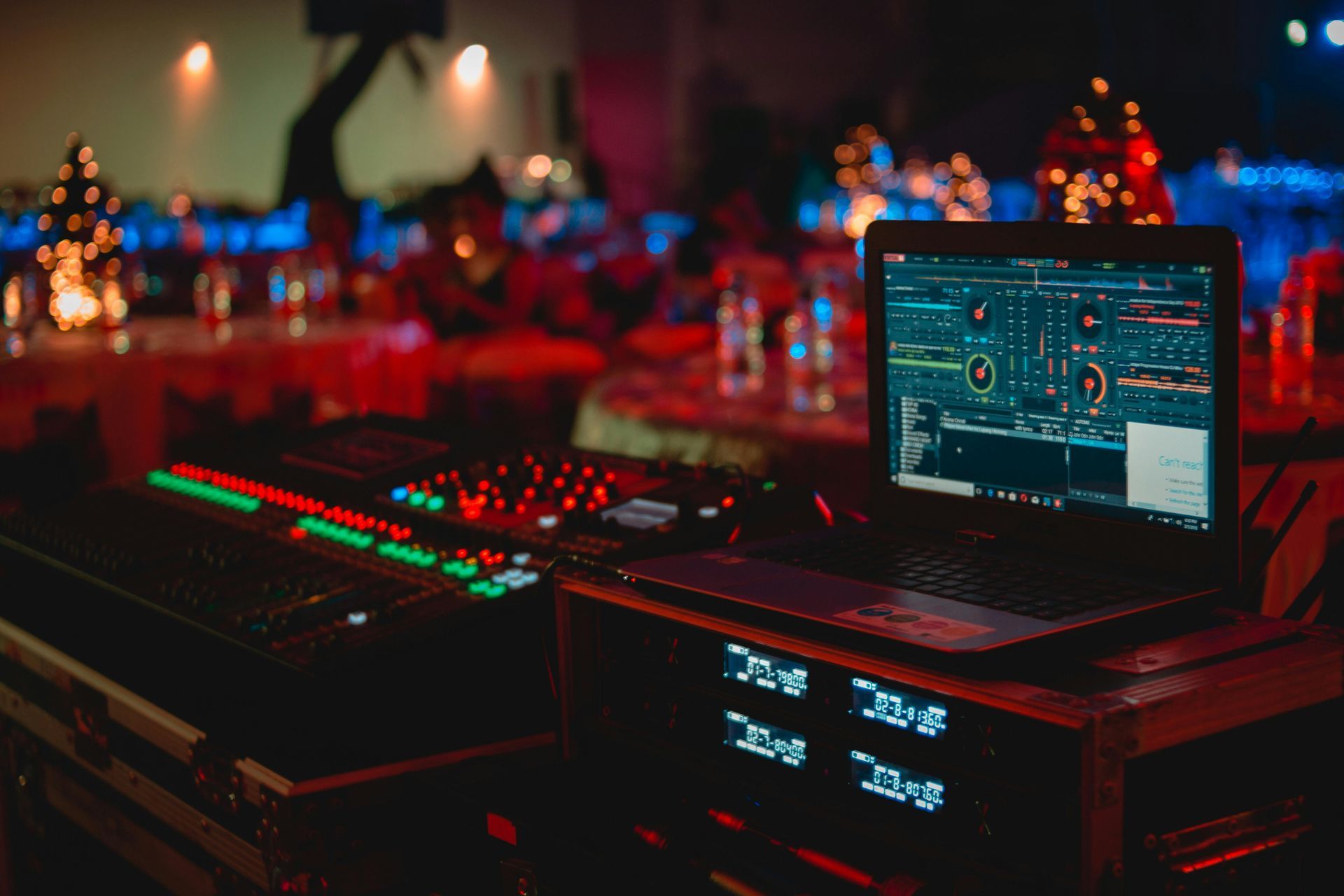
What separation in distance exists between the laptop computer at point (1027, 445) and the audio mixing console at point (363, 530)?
0.22 metres

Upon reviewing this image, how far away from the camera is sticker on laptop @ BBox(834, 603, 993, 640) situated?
3.09ft

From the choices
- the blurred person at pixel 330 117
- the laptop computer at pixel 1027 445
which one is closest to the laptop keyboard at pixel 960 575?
the laptop computer at pixel 1027 445

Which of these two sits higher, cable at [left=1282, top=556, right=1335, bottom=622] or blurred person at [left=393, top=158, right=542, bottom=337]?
blurred person at [left=393, top=158, right=542, bottom=337]

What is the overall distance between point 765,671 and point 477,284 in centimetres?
549

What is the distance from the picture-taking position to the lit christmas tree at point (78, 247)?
13.9 ft

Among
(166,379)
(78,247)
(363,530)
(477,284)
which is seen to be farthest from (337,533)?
(477,284)

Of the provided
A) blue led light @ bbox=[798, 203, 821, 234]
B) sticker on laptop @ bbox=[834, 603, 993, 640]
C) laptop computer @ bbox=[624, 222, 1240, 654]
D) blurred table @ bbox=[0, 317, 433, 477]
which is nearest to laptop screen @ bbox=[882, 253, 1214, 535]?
laptop computer @ bbox=[624, 222, 1240, 654]

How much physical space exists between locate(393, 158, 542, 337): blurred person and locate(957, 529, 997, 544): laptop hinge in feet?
17.2

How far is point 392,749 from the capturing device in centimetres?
130

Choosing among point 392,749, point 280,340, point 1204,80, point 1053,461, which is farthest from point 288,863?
point 1204,80

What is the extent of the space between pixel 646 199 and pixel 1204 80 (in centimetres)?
427

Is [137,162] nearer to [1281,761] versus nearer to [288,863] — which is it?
[288,863]

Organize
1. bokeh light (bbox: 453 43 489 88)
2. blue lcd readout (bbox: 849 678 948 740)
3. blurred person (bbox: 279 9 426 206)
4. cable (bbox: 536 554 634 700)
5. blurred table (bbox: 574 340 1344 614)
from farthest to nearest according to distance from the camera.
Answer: bokeh light (bbox: 453 43 489 88), blurred person (bbox: 279 9 426 206), blurred table (bbox: 574 340 1344 614), cable (bbox: 536 554 634 700), blue lcd readout (bbox: 849 678 948 740)

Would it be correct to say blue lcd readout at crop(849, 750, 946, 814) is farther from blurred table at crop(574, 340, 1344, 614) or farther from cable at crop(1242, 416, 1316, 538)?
blurred table at crop(574, 340, 1344, 614)
